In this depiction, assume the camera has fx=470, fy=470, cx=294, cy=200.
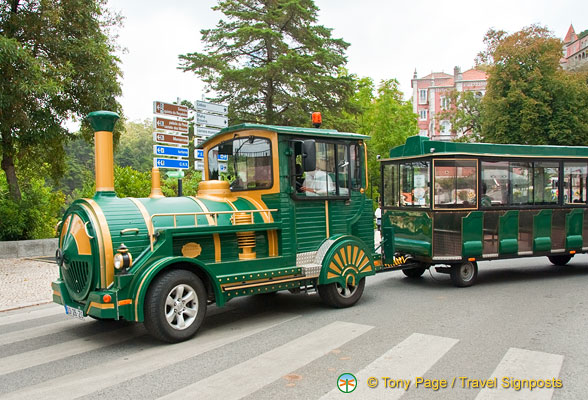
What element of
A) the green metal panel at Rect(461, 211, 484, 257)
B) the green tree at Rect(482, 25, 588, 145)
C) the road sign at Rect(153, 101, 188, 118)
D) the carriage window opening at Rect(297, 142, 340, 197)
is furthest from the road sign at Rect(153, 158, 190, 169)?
the green tree at Rect(482, 25, 588, 145)

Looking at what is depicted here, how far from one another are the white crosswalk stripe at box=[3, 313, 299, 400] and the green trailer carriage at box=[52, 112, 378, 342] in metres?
0.22

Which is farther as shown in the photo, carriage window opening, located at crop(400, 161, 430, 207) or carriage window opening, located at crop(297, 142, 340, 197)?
carriage window opening, located at crop(400, 161, 430, 207)

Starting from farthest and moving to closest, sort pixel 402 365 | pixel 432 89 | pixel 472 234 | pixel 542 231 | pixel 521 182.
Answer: pixel 432 89 → pixel 542 231 → pixel 521 182 → pixel 472 234 → pixel 402 365

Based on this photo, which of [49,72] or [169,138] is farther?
[49,72]

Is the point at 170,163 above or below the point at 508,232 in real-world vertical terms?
above

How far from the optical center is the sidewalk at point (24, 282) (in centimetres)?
812

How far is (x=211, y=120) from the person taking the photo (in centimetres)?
1230

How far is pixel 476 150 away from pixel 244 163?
459 cm

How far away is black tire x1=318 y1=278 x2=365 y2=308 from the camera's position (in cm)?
698

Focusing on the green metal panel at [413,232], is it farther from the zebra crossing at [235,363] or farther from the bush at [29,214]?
the bush at [29,214]

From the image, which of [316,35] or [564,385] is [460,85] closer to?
[316,35]

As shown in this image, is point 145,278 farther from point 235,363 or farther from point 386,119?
point 386,119

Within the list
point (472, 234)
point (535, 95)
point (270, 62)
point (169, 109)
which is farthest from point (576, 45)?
point (169, 109)

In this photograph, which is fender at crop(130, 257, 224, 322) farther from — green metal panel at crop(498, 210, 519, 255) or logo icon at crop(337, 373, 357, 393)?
green metal panel at crop(498, 210, 519, 255)
